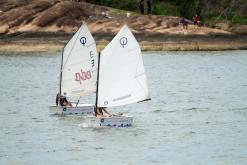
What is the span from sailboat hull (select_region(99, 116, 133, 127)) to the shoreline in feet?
118

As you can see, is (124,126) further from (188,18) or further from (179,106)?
(188,18)

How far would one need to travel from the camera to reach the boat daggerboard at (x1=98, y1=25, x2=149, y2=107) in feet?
135

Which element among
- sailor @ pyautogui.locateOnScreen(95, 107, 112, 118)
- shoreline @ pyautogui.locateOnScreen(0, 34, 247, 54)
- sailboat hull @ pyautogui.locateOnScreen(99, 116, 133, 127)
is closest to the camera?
sailboat hull @ pyautogui.locateOnScreen(99, 116, 133, 127)

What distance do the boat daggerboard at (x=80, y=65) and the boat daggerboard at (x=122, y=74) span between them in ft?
11.7

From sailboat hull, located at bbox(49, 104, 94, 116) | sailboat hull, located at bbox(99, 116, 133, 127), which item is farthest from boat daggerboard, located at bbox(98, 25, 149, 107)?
sailboat hull, located at bbox(49, 104, 94, 116)

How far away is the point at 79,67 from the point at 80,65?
11cm

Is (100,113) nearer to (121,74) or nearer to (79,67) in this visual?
(121,74)

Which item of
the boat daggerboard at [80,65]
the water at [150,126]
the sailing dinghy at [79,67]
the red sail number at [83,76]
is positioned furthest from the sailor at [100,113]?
the red sail number at [83,76]

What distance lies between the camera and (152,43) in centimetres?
7688

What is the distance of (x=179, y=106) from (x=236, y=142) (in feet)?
37.3

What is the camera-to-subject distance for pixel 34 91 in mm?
55875

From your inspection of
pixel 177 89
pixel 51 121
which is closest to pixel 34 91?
pixel 177 89

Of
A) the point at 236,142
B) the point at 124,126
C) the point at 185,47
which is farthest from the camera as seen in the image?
the point at 185,47

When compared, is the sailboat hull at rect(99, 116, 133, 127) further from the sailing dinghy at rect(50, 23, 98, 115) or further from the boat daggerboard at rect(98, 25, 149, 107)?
the sailing dinghy at rect(50, 23, 98, 115)
